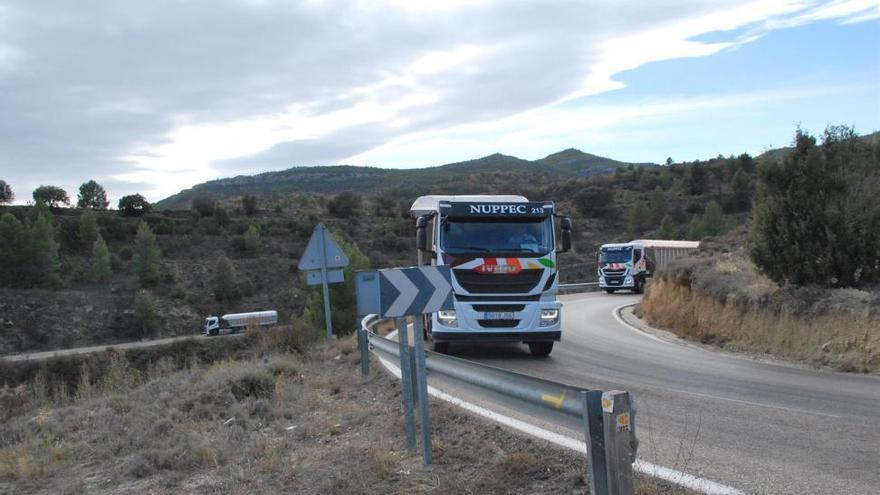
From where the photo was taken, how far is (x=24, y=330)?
59.4 metres

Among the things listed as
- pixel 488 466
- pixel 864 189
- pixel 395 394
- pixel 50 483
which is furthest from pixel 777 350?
pixel 50 483

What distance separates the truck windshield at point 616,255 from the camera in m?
41.1

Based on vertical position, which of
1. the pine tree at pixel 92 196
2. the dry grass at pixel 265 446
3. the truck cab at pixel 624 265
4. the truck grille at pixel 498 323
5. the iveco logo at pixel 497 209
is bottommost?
the truck cab at pixel 624 265

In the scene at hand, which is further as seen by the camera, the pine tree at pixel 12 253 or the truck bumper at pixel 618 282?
the pine tree at pixel 12 253

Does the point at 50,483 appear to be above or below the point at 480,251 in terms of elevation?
below

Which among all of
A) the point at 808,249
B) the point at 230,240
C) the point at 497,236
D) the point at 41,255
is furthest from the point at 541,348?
the point at 230,240

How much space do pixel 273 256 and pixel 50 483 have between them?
72153mm

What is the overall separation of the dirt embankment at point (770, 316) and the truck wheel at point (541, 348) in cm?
420

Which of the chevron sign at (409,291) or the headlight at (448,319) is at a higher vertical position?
Result: the chevron sign at (409,291)

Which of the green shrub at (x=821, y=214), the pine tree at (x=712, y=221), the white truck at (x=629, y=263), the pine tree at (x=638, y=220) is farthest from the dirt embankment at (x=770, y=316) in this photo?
the pine tree at (x=638, y=220)

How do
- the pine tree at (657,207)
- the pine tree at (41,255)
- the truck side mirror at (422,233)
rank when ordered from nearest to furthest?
the truck side mirror at (422,233)
the pine tree at (41,255)
the pine tree at (657,207)

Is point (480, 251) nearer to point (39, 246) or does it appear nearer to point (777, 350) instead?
point (777, 350)

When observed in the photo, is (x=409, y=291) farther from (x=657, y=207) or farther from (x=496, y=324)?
(x=657, y=207)

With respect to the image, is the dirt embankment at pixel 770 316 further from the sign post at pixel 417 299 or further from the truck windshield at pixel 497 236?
the sign post at pixel 417 299
